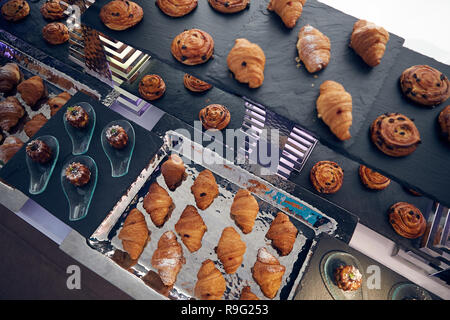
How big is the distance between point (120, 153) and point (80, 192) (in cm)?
50

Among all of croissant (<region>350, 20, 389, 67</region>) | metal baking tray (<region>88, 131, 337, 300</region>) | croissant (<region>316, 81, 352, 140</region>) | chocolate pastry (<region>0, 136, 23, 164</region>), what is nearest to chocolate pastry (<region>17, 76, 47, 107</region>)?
chocolate pastry (<region>0, 136, 23, 164</region>)

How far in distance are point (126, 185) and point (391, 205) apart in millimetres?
Answer: 2642

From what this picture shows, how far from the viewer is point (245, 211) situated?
2.70 metres

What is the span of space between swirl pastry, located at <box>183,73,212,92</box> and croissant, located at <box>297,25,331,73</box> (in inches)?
53.8

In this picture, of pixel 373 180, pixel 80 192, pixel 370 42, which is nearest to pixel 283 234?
pixel 373 180

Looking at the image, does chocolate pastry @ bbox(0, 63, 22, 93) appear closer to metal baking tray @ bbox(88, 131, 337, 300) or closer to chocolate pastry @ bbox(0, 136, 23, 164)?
chocolate pastry @ bbox(0, 136, 23, 164)

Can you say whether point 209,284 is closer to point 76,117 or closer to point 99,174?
point 99,174

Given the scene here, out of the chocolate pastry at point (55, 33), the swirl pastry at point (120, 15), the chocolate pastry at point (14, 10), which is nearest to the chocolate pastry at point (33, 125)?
the chocolate pastry at point (55, 33)

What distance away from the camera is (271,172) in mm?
2867

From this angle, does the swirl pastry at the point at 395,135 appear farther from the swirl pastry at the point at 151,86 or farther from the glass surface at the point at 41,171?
the glass surface at the point at 41,171

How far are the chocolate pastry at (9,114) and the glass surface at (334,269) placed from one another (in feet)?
11.9

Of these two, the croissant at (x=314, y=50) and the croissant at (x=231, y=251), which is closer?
the croissant at (x=314, y=50)

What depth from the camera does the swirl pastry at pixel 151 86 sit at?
302 centimetres
